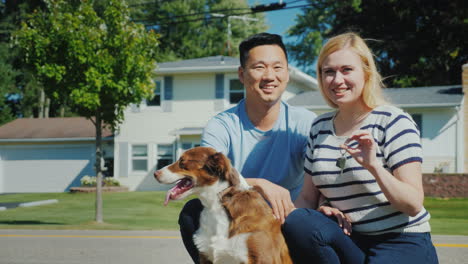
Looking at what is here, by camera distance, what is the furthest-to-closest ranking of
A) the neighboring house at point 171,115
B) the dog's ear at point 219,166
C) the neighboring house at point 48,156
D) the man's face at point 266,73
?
1. the neighboring house at point 48,156
2. the neighboring house at point 171,115
3. the man's face at point 266,73
4. the dog's ear at point 219,166

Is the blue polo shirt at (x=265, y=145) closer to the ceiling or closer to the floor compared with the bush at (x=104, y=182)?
closer to the ceiling

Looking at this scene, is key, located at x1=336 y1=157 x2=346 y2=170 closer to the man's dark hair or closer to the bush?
the man's dark hair

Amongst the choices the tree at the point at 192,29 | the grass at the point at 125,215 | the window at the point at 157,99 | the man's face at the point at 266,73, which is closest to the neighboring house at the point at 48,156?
the window at the point at 157,99

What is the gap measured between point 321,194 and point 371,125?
26.7 inches

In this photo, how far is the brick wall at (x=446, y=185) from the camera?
16562 mm

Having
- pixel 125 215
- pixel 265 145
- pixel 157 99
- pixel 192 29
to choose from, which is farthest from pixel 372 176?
pixel 192 29

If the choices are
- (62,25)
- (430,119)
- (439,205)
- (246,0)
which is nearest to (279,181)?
(62,25)

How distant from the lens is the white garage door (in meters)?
27.0

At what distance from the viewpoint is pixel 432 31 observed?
106 feet

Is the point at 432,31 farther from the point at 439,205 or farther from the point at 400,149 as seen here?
the point at 400,149

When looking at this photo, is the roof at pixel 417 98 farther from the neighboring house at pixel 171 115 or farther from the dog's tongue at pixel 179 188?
the dog's tongue at pixel 179 188

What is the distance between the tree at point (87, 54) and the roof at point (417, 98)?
11.9m

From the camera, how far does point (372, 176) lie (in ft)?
9.54

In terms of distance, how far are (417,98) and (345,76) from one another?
20.2 meters
